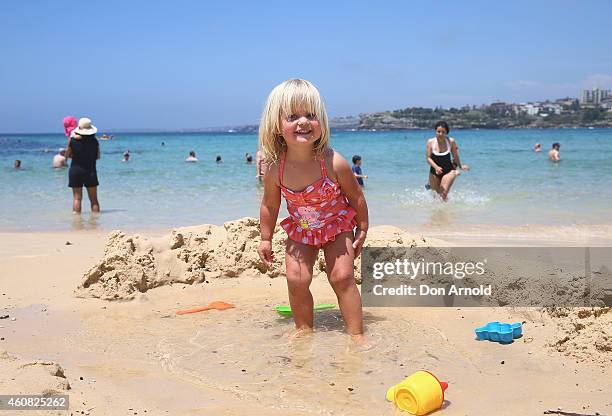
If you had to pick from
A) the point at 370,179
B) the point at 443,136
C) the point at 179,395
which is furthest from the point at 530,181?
the point at 179,395

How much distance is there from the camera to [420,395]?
2352 mm

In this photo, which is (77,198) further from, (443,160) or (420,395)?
(420,395)

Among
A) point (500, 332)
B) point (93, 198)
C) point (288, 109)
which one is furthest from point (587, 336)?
point (93, 198)

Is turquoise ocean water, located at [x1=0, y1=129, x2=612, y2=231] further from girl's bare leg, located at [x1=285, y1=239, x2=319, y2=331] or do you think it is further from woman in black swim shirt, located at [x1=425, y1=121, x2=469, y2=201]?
girl's bare leg, located at [x1=285, y1=239, x2=319, y2=331]

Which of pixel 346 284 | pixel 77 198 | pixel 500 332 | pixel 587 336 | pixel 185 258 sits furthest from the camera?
pixel 77 198

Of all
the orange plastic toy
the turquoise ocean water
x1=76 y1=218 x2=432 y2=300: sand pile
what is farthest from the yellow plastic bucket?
the turquoise ocean water

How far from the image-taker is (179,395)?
101 inches

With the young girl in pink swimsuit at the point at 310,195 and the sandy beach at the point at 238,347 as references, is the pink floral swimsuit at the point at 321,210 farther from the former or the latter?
the sandy beach at the point at 238,347

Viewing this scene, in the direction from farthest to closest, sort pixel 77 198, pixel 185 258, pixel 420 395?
1. pixel 77 198
2. pixel 185 258
3. pixel 420 395

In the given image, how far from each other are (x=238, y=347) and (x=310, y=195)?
0.86 meters

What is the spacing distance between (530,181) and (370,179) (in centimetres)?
365

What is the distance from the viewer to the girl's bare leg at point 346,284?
3.36 m

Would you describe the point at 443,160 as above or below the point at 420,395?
above

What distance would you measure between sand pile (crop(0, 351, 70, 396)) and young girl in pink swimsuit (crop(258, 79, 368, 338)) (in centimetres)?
132
